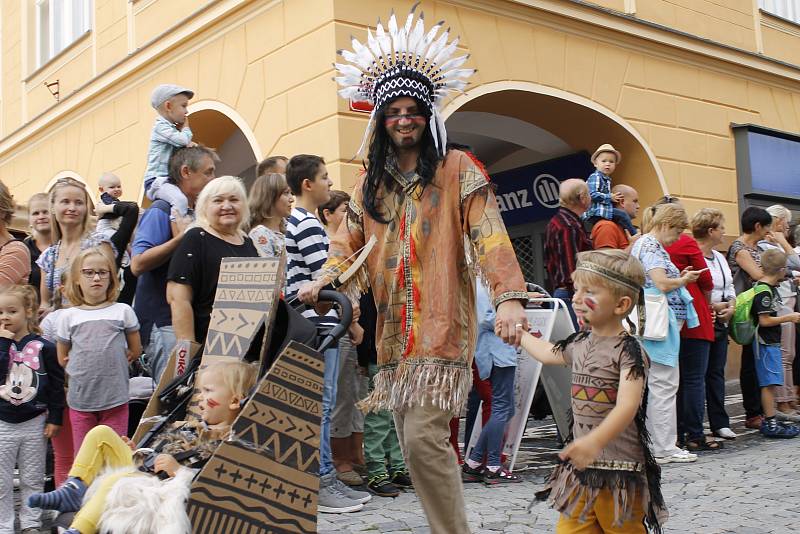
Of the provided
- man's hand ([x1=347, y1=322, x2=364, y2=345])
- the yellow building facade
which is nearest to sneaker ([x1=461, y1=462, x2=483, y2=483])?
man's hand ([x1=347, y1=322, x2=364, y2=345])

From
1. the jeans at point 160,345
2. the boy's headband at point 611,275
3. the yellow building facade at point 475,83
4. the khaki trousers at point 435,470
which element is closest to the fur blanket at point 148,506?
the khaki trousers at point 435,470

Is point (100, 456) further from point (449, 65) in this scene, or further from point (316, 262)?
point (316, 262)

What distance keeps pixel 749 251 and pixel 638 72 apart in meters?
4.07

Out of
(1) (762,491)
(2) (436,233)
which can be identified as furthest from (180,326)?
(1) (762,491)

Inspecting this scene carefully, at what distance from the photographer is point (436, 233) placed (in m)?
3.44

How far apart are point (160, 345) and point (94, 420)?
1.77 ft

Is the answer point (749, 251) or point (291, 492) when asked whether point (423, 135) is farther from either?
point (749, 251)

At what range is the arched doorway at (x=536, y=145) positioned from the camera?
10.6m

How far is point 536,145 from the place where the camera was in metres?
12.5

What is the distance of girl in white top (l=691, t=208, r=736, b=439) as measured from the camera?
23.2 feet

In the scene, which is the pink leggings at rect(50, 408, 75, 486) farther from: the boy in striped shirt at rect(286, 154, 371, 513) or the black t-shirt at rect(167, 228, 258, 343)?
the boy in striped shirt at rect(286, 154, 371, 513)

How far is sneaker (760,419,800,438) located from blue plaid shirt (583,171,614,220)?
2.10m

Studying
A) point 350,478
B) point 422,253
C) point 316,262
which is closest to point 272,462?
point 422,253

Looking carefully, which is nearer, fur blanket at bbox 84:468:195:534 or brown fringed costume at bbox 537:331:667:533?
fur blanket at bbox 84:468:195:534
